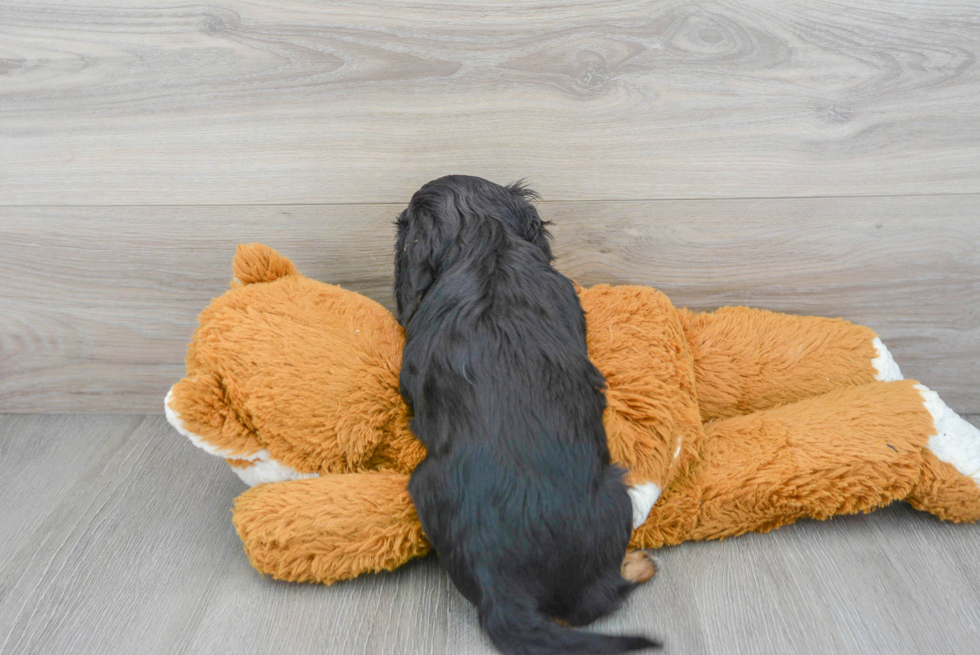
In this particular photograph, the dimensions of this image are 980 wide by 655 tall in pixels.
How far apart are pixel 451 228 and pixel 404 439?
1.12 ft

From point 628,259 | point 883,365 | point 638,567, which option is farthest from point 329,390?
point 883,365

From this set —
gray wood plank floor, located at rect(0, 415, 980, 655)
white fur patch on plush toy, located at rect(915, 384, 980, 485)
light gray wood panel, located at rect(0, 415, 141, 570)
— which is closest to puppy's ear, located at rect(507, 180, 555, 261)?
gray wood plank floor, located at rect(0, 415, 980, 655)

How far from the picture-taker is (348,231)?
1347mm

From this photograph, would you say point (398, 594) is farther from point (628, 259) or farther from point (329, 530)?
point (628, 259)

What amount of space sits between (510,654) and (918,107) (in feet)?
3.82

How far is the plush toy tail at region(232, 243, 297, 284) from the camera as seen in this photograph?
3.84ft

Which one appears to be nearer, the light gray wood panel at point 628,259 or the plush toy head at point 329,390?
the plush toy head at point 329,390

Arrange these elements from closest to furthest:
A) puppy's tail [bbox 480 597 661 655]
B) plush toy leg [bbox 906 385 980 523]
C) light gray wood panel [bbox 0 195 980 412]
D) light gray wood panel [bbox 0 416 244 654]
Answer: puppy's tail [bbox 480 597 661 655] → light gray wood panel [bbox 0 416 244 654] → plush toy leg [bbox 906 385 980 523] → light gray wood panel [bbox 0 195 980 412]

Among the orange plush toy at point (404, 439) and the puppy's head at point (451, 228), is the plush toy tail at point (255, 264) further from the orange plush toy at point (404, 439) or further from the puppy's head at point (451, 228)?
the puppy's head at point (451, 228)

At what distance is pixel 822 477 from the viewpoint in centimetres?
105

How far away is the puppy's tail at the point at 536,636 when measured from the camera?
2.78 feet

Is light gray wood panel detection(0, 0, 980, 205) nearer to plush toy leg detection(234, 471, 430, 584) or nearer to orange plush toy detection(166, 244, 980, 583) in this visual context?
orange plush toy detection(166, 244, 980, 583)

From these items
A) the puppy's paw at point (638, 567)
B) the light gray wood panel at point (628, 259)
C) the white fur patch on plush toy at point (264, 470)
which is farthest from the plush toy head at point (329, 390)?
the light gray wood panel at point (628, 259)

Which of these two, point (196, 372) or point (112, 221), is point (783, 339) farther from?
point (112, 221)
